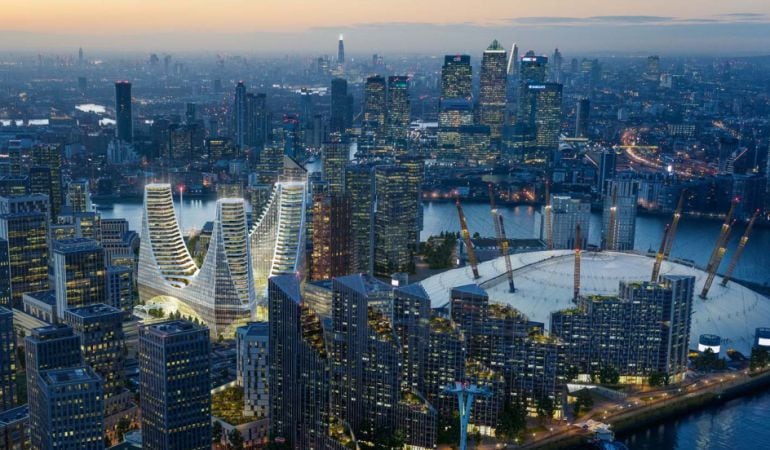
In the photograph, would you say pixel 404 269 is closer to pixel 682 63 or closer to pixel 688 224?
pixel 688 224

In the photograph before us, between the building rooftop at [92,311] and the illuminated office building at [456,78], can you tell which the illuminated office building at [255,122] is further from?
the building rooftop at [92,311]

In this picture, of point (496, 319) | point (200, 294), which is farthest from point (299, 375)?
point (200, 294)

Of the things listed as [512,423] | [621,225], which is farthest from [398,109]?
[512,423]

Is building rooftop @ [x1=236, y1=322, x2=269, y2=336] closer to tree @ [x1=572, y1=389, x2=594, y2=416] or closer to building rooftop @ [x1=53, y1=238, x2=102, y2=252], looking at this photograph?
building rooftop @ [x1=53, y1=238, x2=102, y2=252]

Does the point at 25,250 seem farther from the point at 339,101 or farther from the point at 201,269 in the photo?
the point at 339,101

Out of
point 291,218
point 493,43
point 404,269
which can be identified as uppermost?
point 493,43

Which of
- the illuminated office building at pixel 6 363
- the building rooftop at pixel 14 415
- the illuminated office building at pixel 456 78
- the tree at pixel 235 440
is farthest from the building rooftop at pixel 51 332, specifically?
the illuminated office building at pixel 456 78
